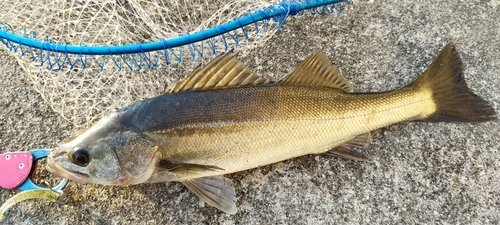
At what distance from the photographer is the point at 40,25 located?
8.59 feet

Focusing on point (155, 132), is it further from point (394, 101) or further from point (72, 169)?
point (394, 101)

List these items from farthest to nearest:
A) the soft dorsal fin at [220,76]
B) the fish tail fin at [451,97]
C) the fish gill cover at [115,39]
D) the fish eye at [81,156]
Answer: the fish gill cover at [115,39], the fish tail fin at [451,97], the soft dorsal fin at [220,76], the fish eye at [81,156]

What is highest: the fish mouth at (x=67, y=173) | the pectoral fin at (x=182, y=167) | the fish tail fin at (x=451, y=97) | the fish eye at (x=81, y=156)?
the fish tail fin at (x=451, y=97)

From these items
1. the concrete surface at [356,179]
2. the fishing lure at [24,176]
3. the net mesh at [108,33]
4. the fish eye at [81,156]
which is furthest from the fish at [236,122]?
the net mesh at [108,33]

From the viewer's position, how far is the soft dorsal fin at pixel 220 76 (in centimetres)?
232

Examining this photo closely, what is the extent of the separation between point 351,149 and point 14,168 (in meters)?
2.09

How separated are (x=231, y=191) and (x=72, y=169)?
2.95 feet

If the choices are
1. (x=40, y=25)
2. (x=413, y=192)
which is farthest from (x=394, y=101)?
(x=40, y=25)

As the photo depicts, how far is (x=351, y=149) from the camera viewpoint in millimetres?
2512

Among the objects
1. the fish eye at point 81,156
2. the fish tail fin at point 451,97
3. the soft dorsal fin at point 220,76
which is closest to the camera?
the fish eye at point 81,156

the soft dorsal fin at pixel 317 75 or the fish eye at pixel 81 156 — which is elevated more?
the soft dorsal fin at pixel 317 75

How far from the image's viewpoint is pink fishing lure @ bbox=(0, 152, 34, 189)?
2.43 m

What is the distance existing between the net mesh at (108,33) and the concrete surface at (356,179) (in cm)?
20

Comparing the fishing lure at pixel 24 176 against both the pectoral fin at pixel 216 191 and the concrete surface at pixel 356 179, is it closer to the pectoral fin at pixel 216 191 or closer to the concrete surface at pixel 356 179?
the concrete surface at pixel 356 179
